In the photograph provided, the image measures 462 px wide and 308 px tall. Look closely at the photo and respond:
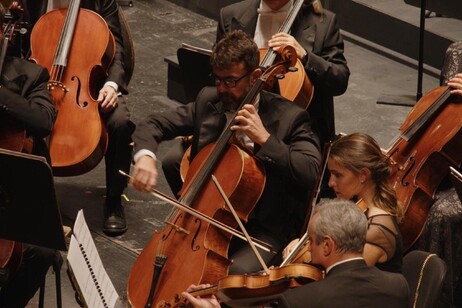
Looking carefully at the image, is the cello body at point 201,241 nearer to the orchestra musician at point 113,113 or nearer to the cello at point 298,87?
the cello at point 298,87

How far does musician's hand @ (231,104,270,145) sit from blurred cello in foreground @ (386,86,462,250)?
0.65 m

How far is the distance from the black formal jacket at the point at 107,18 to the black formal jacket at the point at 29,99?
69 cm

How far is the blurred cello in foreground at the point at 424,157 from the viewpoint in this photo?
15.4ft

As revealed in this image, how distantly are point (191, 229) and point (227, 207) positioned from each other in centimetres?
18

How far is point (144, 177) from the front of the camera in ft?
14.5

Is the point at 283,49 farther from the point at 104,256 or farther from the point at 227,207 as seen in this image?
the point at 104,256

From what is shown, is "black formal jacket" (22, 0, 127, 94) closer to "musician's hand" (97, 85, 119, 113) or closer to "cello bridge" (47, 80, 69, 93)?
"musician's hand" (97, 85, 119, 113)

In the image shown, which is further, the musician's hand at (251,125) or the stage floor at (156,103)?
the stage floor at (156,103)

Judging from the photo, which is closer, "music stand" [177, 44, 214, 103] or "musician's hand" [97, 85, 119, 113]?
"music stand" [177, 44, 214, 103]

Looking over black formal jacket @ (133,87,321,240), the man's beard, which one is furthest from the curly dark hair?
black formal jacket @ (133,87,321,240)

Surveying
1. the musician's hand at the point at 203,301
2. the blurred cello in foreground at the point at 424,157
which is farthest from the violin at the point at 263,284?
the blurred cello in foreground at the point at 424,157

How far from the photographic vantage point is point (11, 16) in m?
4.83

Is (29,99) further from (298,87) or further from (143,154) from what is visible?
(298,87)

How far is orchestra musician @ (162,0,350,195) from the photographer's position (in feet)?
16.7
